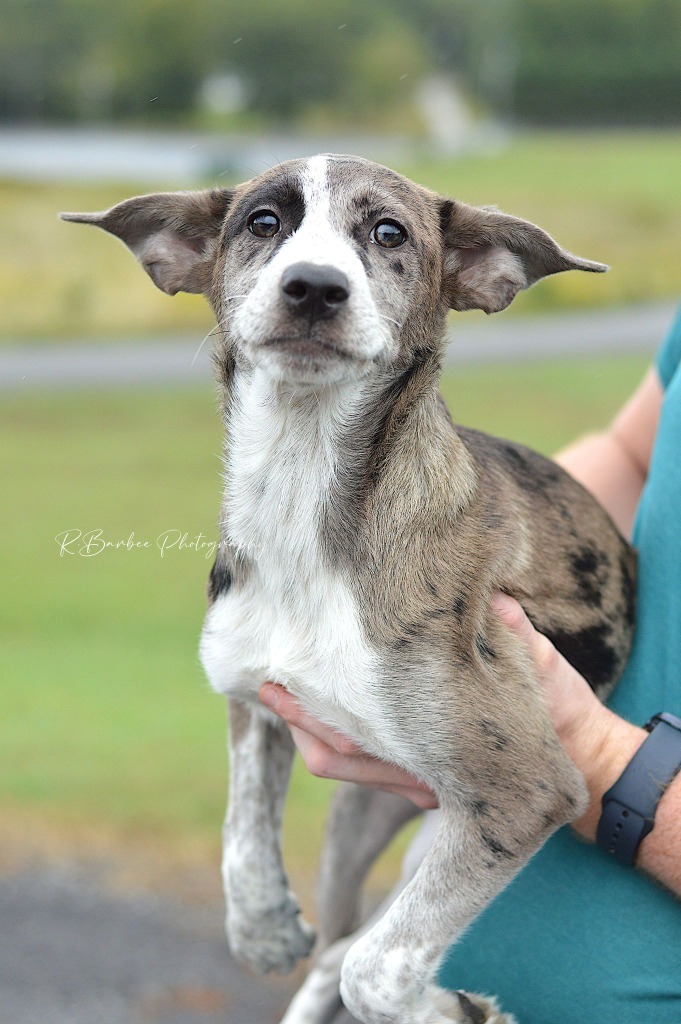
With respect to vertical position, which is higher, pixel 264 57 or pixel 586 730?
pixel 586 730

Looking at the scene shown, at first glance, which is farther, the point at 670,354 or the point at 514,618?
the point at 670,354

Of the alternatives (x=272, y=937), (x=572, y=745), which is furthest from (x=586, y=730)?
(x=272, y=937)

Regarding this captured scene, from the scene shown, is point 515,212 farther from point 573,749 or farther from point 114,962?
point 573,749

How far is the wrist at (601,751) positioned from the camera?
1678 millimetres

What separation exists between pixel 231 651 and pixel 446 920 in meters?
0.54

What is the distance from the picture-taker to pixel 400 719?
1.60 meters

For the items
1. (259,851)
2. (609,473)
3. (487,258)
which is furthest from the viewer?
(609,473)

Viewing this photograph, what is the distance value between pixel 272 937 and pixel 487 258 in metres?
1.33

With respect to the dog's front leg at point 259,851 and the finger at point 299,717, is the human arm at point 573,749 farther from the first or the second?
the dog's front leg at point 259,851

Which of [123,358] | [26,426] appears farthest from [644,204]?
[26,426]

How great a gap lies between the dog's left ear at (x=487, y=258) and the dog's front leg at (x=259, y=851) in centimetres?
85

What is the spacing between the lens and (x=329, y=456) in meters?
1.71

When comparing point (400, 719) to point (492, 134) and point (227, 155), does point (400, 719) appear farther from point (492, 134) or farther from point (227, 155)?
point (492, 134)

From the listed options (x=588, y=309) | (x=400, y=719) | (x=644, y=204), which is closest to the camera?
(x=400, y=719)
